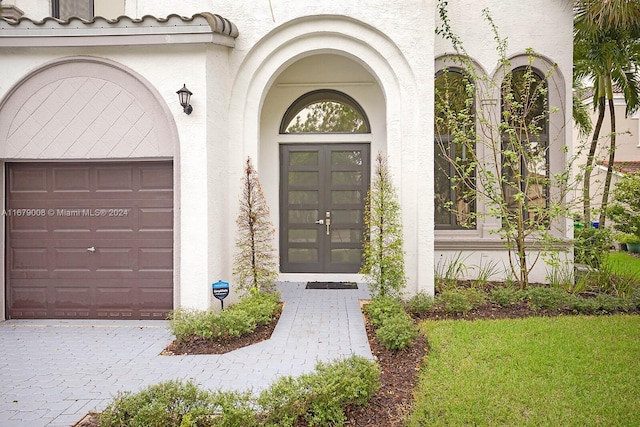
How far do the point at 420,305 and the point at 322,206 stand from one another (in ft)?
10.6

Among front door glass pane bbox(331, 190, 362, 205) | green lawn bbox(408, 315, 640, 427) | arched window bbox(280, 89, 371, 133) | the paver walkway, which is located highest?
arched window bbox(280, 89, 371, 133)

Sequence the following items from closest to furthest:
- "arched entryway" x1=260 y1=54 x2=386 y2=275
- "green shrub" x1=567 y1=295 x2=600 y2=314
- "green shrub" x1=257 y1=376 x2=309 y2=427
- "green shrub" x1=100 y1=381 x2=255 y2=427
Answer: "green shrub" x1=100 y1=381 x2=255 y2=427
"green shrub" x1=257 y1=376 x2=309 y2=427
"green shrub" x1=567 y1=295 x2=600 y2=314
"arched entryway" x1=260 y1=54 x2=386 y2=275

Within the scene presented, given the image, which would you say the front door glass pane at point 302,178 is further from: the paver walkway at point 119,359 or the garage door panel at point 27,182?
the garage door panel at point 27,182

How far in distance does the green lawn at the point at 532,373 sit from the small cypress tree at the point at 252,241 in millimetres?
2574

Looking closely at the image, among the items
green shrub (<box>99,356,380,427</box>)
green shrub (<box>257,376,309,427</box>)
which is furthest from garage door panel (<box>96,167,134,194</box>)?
green shrub (<box>257,376,309,427</box>)

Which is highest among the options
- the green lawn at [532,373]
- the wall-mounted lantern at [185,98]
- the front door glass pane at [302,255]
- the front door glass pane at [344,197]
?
the wall-mounted lantern at [185,98]

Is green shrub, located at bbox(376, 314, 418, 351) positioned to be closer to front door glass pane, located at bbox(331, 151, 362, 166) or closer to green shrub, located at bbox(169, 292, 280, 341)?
green shrub, located at bbox(169, 292, 280, 341)

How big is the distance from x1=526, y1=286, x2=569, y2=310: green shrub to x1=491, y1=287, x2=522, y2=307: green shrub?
8.4 inches

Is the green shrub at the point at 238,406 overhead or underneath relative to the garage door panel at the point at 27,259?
underneath

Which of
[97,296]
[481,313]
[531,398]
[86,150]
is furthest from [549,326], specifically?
[86,150]

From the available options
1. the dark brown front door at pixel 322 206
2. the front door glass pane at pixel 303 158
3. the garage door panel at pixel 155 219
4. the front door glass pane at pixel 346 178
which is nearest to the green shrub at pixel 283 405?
the garage door panel at pixel 155 219

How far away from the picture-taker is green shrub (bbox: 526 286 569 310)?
6.62 meters

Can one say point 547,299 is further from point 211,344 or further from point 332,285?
point 211,344

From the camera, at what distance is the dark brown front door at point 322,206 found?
8891 mm
